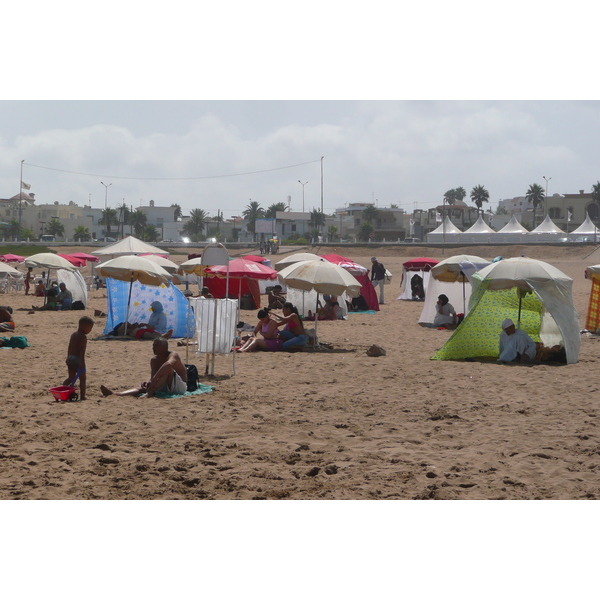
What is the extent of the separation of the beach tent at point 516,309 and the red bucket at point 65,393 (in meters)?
5.85

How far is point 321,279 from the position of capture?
1248 centimetres

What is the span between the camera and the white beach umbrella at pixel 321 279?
12461 millimetres

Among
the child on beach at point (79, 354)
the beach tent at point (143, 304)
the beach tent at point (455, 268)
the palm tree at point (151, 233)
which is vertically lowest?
the child on beach at point (79, 354)

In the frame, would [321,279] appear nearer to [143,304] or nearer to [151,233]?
[143,304]

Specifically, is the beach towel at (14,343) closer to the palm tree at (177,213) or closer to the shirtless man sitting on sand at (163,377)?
the shirtless man sitting on sand at (163,377)

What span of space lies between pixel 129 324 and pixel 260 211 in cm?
11905

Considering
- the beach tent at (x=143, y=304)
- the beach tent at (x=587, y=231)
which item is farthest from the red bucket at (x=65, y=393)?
the beach tent at (x=587, y=231)

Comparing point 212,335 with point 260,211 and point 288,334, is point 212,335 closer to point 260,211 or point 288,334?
point 288,334

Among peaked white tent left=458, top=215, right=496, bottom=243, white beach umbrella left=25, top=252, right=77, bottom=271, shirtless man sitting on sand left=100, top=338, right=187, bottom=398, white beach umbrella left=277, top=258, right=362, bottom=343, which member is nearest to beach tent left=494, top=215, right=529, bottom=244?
peaked white tent left=458, top=215, right=496, bottom=243

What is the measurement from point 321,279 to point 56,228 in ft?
306

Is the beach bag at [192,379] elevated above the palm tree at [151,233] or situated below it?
below

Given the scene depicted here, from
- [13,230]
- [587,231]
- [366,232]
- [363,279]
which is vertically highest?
[366,232]

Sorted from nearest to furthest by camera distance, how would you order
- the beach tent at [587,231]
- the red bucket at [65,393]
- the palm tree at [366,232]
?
the red bucket at [65,393] < the beach tent at [587,231] < the palm tree at [366,232]

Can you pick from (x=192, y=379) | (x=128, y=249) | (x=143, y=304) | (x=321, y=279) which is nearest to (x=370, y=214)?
(x=128, y=249)
